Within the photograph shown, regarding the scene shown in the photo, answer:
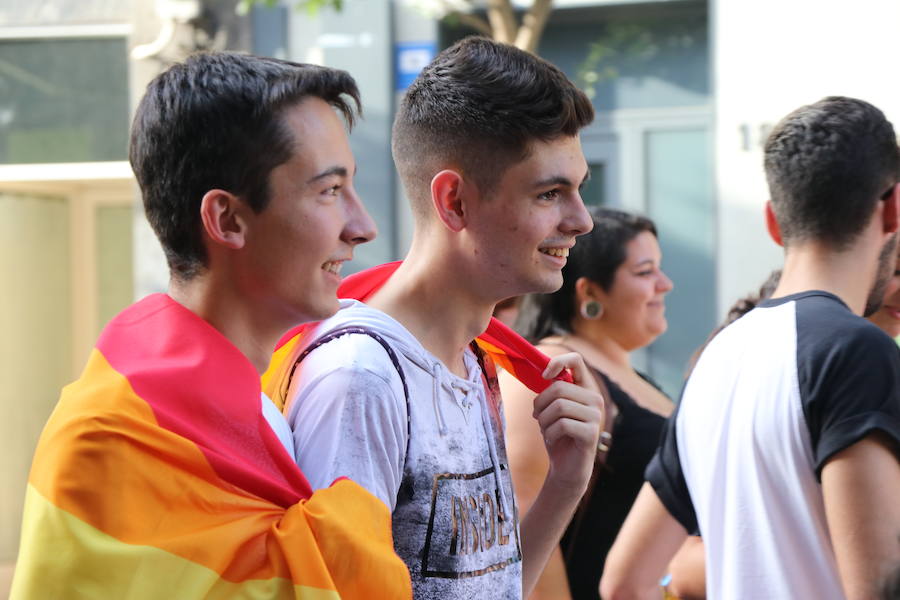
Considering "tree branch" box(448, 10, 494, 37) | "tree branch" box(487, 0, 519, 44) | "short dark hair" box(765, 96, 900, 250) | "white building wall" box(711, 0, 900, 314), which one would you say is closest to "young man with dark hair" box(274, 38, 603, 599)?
"short dark hair" box(765, 96, 900, 250)

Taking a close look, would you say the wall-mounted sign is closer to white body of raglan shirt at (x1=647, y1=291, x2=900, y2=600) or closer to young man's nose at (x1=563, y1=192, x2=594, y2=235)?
white body of raglan shirt at (x1=647, y1=291, x2=900, y2=600)

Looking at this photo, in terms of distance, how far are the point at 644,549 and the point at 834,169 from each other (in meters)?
0.94

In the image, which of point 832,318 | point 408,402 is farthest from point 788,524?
point 408,402

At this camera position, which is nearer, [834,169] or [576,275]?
[834,169]

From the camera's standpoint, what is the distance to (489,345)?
2.23 m

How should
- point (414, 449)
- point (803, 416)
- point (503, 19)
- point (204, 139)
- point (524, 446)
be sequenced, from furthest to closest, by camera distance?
point (503, 19), point (524, 446), point (803, 416), point (414, 449), point (204, 139)

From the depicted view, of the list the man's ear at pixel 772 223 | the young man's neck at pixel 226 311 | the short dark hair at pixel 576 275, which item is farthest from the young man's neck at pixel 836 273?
the short dark hair at pixel 576 275

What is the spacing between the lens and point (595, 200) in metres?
8.27

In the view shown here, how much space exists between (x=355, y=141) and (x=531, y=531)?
20.3 ft

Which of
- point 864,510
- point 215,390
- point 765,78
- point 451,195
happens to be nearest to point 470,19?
point 765,78

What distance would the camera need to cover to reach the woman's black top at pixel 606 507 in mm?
3344

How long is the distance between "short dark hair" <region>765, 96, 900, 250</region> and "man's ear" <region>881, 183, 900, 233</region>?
22 millimetres

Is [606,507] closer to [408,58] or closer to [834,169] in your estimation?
[834,169]

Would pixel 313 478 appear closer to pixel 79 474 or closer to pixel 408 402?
pixel 408 402
